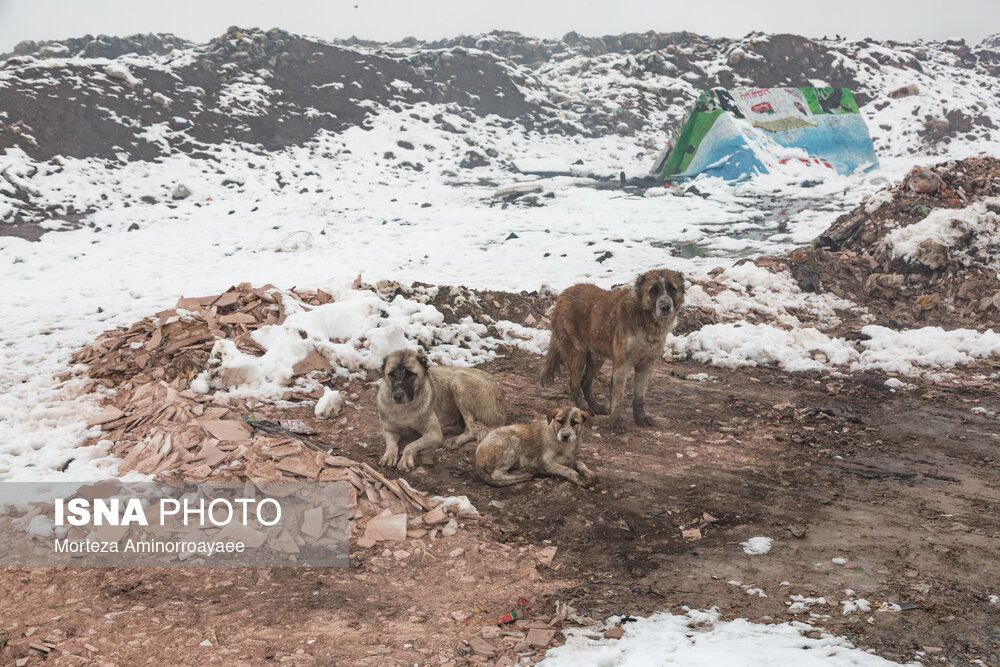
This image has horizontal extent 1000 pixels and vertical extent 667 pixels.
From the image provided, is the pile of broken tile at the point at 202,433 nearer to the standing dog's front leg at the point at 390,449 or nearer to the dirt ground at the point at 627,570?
the standing dog's front leg at the point at 390,449

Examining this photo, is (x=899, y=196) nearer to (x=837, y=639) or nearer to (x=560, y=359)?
(x=560, y=359)

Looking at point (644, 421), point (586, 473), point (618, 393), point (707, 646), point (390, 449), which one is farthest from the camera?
point (644, 421)

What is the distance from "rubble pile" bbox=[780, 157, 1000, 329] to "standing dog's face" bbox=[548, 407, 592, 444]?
736 centimetres

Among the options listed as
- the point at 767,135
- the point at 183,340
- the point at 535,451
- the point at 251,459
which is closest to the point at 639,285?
the point at 535,451

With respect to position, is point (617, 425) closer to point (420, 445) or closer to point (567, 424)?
point (567, 424)

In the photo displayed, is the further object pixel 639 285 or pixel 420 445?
pixel 639 285

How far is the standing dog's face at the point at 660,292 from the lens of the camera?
7.15m

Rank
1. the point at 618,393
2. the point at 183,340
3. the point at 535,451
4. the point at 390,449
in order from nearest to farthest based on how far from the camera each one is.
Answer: the point at 535,451 → the point at 390,449 → the point at 618,393 → the point at 183,340

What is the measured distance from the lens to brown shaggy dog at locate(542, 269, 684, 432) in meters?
7.32

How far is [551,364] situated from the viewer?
8.65m

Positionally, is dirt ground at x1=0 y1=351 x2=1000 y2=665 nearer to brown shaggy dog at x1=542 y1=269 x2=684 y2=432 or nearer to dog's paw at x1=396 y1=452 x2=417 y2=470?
dog's paw at x1=396 y1=452 x2=417 y2=470

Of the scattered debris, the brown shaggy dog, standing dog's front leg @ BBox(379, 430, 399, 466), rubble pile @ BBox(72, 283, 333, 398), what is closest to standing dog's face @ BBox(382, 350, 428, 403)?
standing dog's front leg @ BBox(379, 430, 399, 466)

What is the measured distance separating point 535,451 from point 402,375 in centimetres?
153

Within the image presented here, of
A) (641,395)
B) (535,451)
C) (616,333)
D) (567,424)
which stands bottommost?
(535,451)
